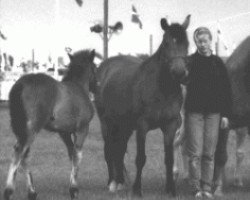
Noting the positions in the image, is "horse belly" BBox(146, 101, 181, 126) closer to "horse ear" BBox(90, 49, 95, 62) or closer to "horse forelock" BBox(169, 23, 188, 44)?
"horse forelock" BBox(169, 23, 188, 44)

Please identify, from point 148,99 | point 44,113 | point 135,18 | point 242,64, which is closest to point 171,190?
point 148,99

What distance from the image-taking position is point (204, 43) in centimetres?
1053

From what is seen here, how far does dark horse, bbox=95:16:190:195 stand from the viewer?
407 inches

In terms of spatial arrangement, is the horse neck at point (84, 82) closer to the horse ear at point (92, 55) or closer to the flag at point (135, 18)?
the horse ear at point (92, 55)

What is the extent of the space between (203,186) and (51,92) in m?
2.61

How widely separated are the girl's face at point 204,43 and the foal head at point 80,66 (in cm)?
199

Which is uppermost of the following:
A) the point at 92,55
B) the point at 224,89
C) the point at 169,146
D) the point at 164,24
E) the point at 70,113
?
the point at 164,24

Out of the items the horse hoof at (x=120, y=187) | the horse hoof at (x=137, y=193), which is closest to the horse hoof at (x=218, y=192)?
the horse hoof at (x=137, y=193)

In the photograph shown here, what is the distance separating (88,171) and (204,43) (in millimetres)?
4903

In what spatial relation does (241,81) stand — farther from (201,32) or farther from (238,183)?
(238,183)

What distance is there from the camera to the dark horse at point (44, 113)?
10.1m

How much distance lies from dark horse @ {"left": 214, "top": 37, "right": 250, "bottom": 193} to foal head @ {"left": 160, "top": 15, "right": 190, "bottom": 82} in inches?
55.3

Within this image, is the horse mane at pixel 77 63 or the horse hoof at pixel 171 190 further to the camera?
the horse mane at pixel 77 63

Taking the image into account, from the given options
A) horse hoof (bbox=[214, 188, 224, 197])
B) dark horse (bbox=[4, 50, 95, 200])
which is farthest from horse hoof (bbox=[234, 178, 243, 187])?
dark horse (bbox=[4, 50, 95, 200])
